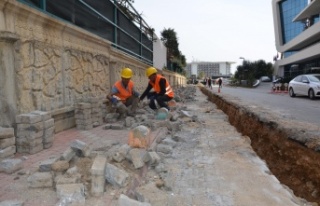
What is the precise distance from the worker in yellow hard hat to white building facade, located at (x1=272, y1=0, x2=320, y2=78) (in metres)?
31.7

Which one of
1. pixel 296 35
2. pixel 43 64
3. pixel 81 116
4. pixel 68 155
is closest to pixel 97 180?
pixel 68 155

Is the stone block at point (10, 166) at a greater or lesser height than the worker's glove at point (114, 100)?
lesser

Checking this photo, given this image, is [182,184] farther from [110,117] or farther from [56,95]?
[110,117]

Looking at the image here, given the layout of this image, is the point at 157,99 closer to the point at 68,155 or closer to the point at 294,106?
the point at 68,155

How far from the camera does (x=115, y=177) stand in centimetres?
321

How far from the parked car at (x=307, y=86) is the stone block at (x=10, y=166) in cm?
1664

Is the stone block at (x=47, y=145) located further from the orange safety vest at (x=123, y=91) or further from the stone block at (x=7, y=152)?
the orange safety vest at (x=123, y=91)

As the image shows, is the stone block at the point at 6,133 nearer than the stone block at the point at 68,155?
No

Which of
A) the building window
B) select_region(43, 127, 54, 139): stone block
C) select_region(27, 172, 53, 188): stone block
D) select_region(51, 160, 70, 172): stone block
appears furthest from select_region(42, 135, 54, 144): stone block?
the building window

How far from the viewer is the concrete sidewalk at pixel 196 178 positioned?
3.10 m

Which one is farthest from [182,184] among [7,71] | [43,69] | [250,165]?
[43,69]

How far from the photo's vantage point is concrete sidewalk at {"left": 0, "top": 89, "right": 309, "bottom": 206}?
310 centimetres

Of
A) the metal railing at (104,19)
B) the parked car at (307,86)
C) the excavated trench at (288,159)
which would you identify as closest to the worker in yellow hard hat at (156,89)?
the metal railing at (104,19)

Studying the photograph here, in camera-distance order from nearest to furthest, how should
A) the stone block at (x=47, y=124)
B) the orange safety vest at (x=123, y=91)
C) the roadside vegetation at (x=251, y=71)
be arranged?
1. the stone block at (x=47, y=124)
2. the orange safety vest at (x=123, y=91)
3. the roadside vegetation at (x=251, y=71)
